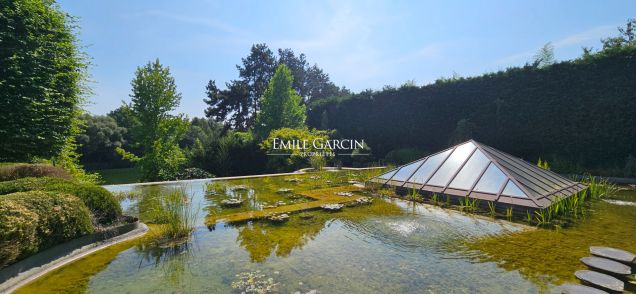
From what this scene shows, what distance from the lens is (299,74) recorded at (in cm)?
3678

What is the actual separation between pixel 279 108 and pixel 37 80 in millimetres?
12892

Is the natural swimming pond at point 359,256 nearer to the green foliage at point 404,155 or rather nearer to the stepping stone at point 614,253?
the stepping stone at point 614,253

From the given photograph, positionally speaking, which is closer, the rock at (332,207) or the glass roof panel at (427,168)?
the rock at (332,207)

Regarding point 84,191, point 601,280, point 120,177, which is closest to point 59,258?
point 84,191

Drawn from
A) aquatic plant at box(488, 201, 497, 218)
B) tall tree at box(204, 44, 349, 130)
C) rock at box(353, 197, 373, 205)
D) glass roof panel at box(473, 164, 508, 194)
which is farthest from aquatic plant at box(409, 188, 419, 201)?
tall tree at box(204, 44, 349, 130)

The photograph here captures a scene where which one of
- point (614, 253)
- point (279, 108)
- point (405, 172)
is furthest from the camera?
point (279, 108)

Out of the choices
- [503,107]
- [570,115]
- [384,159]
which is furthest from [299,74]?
[570,115]

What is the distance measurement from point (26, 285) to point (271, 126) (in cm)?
1607

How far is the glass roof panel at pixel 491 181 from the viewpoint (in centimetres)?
640

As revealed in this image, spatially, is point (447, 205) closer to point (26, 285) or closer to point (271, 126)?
point (26, 285)

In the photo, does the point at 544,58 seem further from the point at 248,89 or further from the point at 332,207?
the point at 248,89

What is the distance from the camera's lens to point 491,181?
6598mm

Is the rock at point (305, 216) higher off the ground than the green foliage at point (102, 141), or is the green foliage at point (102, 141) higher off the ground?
the green foliage at point (102, 141)

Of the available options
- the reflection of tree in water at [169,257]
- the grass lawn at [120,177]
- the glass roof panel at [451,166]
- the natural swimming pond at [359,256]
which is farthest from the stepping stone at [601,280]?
the grass lawn at [120,177]
